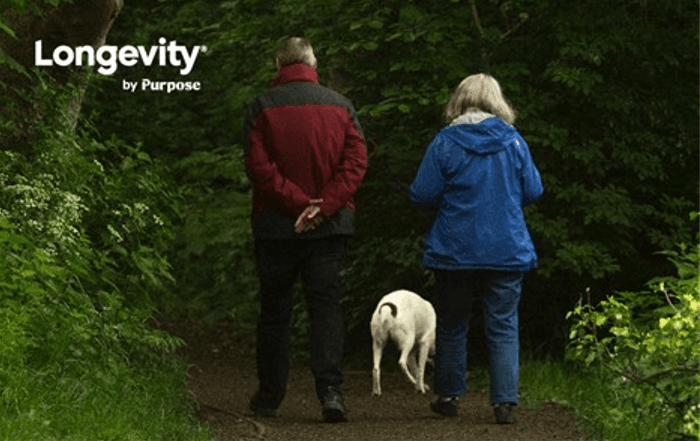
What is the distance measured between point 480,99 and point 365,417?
2.01 meters

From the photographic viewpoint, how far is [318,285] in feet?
26.2

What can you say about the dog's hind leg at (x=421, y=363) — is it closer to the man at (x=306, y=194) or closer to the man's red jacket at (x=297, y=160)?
the man at (x=306, y=194)

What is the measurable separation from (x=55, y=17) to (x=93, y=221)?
1.86 meters

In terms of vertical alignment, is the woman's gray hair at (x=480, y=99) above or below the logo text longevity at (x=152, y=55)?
below

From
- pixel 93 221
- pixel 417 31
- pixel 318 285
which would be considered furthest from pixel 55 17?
pixel 318 285

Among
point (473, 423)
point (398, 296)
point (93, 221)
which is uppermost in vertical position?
point (93, 221)

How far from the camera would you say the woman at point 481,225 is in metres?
7.62

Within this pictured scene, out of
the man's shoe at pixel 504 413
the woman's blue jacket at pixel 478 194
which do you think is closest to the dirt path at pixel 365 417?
the man's shoe at pixel 504 413

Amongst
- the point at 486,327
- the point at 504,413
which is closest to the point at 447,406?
the point at 504,413

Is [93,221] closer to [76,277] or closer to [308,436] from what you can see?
[76,277]

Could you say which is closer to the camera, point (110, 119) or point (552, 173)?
point (552, 173)

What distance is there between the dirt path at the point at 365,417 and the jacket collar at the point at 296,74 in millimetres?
1939

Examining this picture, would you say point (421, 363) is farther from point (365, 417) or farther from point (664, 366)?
point (664, 366)

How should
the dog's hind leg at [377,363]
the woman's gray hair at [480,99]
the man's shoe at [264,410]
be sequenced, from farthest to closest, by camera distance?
the dog's hind leg at [377,363] → the man's shoe at [264,410] → the woman's gray hair at [480,99]
